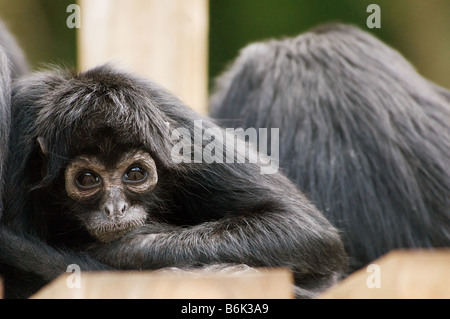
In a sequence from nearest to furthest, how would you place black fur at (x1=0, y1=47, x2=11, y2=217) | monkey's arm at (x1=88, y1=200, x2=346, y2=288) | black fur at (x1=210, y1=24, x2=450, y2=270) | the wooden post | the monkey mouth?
monkey's arm at (x1=88, y1=200, x2=346, y2=288) → the monkey mouth → black fur at (x1=0, y1=47, x2=11, y2=217) → black fur at (x1=210, y1=24, x2=450, y2=270) → the wooden post

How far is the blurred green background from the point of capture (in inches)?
497

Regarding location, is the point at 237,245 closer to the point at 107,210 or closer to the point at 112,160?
the point at 107,210

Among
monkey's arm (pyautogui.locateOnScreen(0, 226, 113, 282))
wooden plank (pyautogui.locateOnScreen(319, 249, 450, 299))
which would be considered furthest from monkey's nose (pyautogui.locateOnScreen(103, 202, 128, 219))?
→ wooden plank (pyautogui.locateOnScreen(319, 249, 450, 299))

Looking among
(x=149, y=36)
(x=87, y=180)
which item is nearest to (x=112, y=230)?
(x=87, y=180)

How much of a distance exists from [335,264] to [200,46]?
3214mm

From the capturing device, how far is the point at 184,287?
2545 millimetres

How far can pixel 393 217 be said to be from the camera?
5.95m

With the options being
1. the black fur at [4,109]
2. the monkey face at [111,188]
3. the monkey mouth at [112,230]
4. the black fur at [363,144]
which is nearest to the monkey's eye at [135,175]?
the monkey face at [111,188]

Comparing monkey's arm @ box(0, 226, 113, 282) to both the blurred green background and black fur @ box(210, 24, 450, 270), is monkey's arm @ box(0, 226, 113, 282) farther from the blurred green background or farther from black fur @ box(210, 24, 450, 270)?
the blurred green background

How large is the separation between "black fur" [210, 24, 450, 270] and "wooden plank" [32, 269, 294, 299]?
10.9 feet

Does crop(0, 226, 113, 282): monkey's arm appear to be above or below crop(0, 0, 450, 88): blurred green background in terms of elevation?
below

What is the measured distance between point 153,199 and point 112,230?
0.40m

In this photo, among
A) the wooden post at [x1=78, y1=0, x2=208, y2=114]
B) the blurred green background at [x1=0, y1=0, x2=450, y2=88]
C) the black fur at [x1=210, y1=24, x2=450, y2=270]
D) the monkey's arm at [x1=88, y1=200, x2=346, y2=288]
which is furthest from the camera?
the blurred green background at [x1=0, y1=0, x2=450, y2=88]

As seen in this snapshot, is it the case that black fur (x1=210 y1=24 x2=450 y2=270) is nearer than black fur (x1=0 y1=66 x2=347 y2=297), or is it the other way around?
black fur (x1=0 y1=66 x2=347 y2=297)
